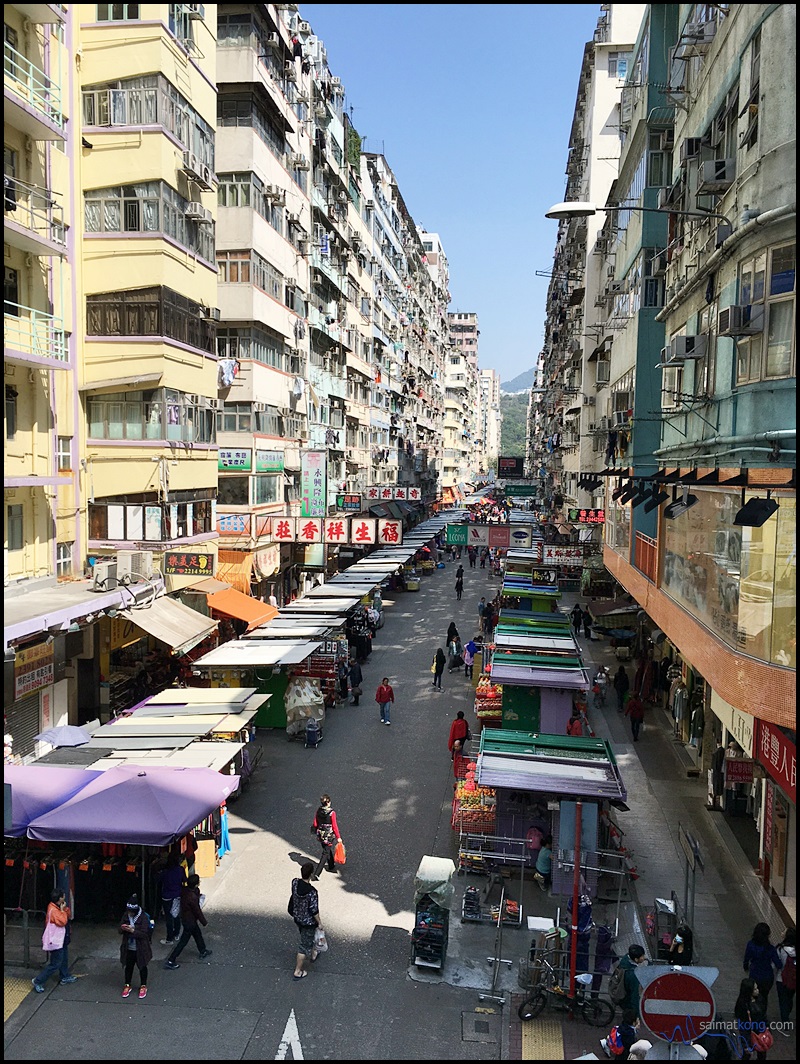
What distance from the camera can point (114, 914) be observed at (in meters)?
11.5

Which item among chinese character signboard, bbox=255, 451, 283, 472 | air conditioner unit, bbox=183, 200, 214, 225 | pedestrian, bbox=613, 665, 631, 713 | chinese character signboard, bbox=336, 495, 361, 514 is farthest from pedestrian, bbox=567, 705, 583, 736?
chinese character signboard, bbox=336, 495, 361, 514

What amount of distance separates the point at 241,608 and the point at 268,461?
322 inches

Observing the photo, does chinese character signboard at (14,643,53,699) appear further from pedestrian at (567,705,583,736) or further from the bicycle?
the bicycle

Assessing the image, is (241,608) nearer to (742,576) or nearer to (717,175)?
(742,576)

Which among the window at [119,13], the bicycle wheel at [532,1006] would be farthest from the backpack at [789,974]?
the window at [119,13]

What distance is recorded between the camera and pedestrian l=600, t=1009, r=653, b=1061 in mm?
8359

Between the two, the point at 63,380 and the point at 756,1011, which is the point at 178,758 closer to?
the point at 756,1011

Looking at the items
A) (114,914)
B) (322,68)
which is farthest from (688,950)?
(322,68)

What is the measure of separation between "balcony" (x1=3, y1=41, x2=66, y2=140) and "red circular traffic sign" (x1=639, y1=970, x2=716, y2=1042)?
16.8m

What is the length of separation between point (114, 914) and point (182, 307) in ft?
49.5

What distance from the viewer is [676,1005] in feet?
25.8

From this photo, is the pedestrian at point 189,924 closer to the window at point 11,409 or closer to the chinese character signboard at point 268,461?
the window at point 11,409

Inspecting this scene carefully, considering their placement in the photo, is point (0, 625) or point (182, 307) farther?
point (182, 307)

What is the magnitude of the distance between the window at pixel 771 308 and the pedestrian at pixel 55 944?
10828mm
